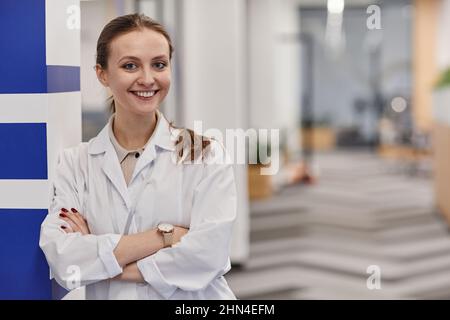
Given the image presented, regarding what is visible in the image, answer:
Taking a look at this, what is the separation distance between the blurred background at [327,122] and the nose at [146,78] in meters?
0.12

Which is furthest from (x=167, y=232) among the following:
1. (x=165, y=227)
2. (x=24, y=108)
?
(x=24, y=108)

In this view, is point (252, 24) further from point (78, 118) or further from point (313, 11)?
point (78, 118)

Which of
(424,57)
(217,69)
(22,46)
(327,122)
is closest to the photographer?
(22,46)

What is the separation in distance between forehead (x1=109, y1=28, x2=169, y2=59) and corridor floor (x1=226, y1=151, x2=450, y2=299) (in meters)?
0.66

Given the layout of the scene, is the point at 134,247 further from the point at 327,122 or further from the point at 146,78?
the point at 327,122

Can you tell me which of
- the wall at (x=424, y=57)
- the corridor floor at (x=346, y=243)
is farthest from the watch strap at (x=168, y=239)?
the wall at (x=424, y=57)

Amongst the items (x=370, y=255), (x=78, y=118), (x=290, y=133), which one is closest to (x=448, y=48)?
(x=290, y=133)

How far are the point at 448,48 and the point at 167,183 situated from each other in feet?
27.1

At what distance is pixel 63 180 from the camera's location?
1.26 metres

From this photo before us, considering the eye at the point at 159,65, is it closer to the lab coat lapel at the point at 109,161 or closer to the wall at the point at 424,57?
the lab coat lapel at the point at 109,161

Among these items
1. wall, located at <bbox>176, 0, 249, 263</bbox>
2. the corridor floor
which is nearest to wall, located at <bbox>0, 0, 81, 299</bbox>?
the corridor floor

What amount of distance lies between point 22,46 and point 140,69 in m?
0.28

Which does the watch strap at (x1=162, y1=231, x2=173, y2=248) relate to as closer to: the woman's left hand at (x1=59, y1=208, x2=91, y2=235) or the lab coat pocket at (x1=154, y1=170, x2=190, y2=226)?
the lab coat pocket at (x1=154, y1=170, x2=190, y2=226)

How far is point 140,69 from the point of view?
118 cm
